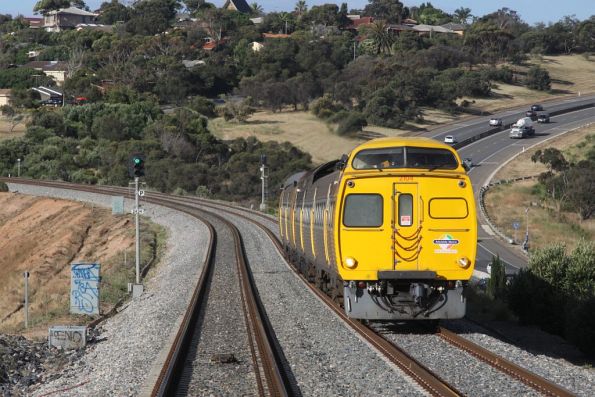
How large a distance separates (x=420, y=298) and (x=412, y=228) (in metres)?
1.20

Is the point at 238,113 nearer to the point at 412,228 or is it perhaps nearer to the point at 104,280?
the point at 104,280

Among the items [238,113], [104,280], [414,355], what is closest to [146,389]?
[414,355]

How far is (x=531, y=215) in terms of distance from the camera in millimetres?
70062

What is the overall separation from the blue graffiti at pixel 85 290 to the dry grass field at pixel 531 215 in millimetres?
38327

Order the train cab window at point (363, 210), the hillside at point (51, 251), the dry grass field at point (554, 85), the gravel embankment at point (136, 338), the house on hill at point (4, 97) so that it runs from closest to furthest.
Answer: the gravel embankment at point (136, 338), the train cab window at point (363, 210), the hillside at point (51, 251), the house on hill at point (4, 97), the dry grass field at point (554, 85)

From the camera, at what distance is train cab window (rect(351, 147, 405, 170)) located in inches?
645

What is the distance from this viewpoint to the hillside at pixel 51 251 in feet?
109

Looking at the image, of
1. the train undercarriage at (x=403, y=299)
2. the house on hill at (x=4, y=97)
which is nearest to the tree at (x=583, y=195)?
the train undercarriage at (x=403, y=299)

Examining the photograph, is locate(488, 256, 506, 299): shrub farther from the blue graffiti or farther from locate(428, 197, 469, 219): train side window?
the blue graffiti

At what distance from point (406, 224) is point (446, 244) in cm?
76

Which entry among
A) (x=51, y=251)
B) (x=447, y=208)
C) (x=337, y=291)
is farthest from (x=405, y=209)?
(x=51, y=251)

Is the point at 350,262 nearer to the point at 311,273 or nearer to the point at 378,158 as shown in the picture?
the point at 378,158

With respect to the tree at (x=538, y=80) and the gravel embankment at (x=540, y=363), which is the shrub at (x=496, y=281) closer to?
the gravel embankment at (x=540, y=363)

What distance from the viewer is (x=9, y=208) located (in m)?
62.9
